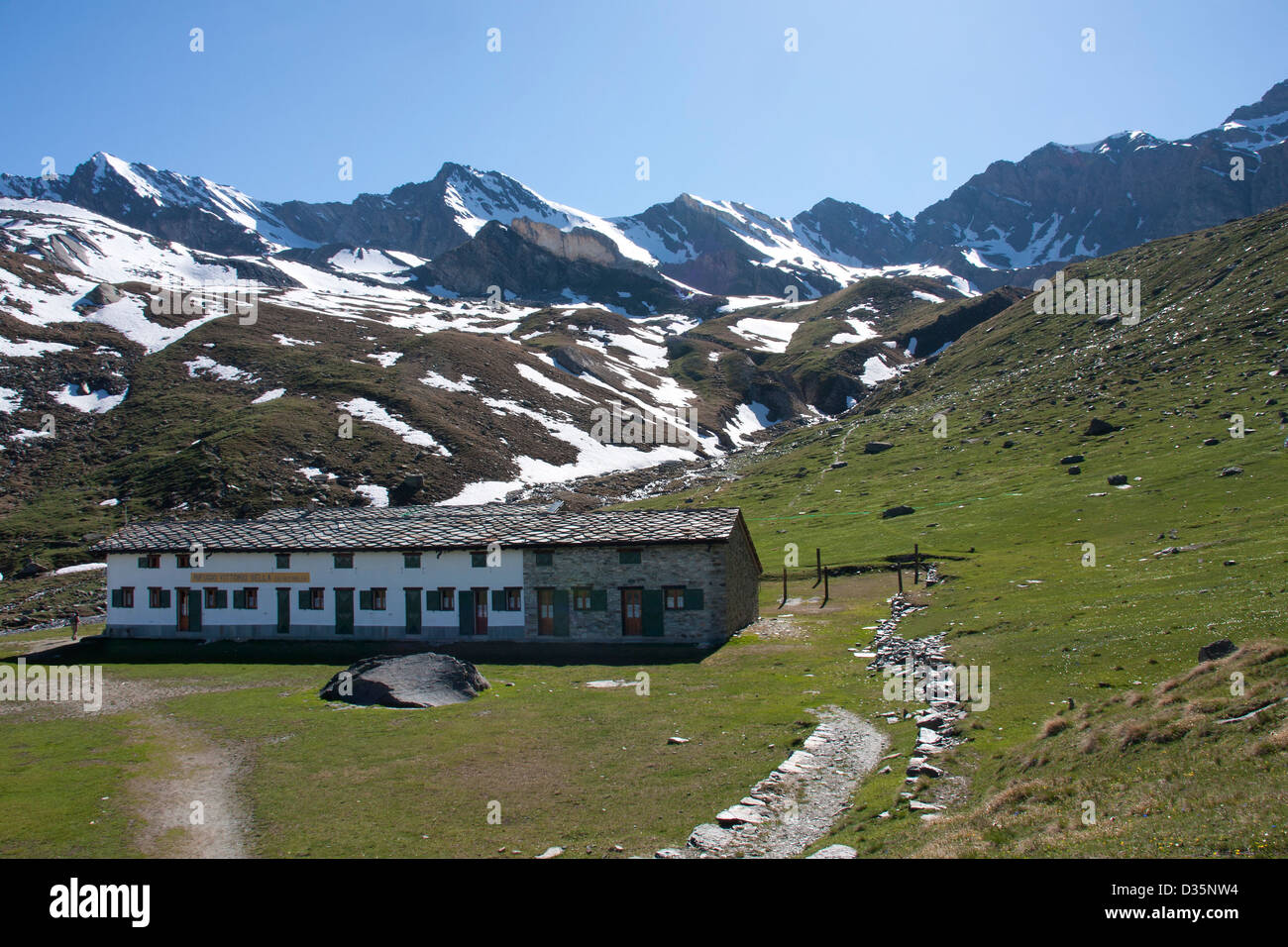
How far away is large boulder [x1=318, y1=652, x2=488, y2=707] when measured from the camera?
1276 inches

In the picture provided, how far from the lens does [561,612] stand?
159ft

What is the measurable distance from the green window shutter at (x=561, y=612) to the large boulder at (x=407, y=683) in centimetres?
1282

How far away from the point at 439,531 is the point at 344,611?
7689 mm

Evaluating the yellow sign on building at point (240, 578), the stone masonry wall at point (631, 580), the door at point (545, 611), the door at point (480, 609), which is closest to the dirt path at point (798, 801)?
the stone masonry wall at point (631, 580)

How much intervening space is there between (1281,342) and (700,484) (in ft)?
250

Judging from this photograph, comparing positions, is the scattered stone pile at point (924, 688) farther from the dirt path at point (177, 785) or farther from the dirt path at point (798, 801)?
the dirt path at point (177, 785)

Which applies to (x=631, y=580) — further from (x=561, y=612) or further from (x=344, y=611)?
(x=344, y=611)

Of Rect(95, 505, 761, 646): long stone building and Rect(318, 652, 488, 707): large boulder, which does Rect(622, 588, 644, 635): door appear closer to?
Rect(95, 505, 761, 646): long stone building

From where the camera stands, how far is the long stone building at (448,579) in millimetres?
46656

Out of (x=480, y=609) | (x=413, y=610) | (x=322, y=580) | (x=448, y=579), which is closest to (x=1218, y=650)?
(x=480, y=609)

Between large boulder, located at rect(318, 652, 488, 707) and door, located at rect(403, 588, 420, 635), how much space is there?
1481 cm

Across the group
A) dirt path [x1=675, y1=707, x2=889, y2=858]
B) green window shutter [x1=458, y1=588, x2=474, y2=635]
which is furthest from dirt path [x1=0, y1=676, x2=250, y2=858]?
green window shutter [x1=458, y1=588, x2=474, y2=635]

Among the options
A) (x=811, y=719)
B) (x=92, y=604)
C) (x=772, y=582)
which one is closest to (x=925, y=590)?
(x=772, y=582)
